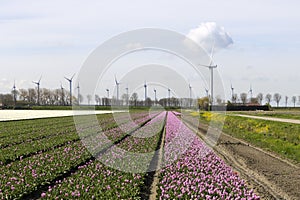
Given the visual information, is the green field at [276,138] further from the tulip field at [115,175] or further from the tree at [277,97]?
the tree at [277,97]

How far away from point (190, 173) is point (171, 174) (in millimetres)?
623

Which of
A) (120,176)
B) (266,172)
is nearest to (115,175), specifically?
(120,176)

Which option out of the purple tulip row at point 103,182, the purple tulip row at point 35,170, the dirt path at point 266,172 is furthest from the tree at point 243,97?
the purple tulip row at point 103,182

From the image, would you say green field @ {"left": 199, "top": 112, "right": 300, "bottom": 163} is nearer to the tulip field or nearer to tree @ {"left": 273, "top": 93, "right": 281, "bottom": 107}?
the tulip field

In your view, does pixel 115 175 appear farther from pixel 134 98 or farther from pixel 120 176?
pixel 134 98

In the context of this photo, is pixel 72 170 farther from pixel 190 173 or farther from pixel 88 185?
pixel 190 173

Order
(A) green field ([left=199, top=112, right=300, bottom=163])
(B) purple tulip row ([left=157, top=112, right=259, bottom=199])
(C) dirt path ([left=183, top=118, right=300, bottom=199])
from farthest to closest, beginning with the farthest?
1. (A) green field ([left=199, top=112, right=300, bottom=163])
2. (C) dirt path ([left=183, top=118, right=300, bottom=199])
3. (B) purple tulip row ([left=157, top=112, right=259, bottom=199])

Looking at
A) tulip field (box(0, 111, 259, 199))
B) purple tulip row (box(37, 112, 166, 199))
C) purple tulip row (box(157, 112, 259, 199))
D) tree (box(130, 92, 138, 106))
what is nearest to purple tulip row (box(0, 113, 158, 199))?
tulip field (box(0, 111, 259, 199))

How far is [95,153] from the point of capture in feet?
57.9

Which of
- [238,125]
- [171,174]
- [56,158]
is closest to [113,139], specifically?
[56,158]

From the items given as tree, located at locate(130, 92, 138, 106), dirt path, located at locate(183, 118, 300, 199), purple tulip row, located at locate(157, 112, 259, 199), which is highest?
tree, located at locate(130, 92, 138, 106)

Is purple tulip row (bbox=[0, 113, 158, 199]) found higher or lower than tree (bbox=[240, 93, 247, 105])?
lower

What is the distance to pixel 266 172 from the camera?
14.5 meters

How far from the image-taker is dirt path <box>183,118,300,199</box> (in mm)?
11410
